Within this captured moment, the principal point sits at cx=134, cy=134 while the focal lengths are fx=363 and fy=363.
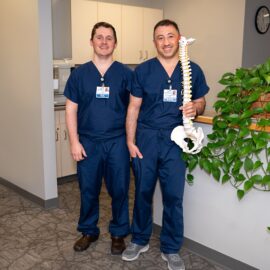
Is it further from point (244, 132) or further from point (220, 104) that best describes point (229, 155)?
point (220, 104)

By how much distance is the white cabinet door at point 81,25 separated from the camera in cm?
381

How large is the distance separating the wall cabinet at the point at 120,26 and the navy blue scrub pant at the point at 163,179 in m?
2.15

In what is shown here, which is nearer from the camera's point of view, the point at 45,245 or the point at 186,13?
the point at 45,245

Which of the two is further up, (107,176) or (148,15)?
(148,15)

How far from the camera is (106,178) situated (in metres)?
2.25

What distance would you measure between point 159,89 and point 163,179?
51cm

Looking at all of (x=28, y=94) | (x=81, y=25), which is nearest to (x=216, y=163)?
(x=28, y=94)

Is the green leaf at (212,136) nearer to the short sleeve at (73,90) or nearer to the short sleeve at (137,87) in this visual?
the short sleeve at (137,87)

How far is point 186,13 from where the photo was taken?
4480mm

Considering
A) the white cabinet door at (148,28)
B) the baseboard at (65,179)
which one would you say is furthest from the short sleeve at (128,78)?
the white cabinet door at (148,28)

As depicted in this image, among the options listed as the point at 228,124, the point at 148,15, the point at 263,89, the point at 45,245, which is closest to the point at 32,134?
the point at 45,245

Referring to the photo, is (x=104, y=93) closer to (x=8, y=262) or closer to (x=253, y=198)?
(x=253, y=198)

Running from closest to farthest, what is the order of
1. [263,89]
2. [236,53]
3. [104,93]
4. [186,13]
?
[263,89], [104,93], [236,53], [186,13]

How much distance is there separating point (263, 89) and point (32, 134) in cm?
199
